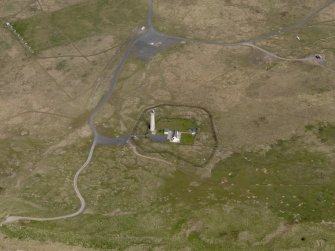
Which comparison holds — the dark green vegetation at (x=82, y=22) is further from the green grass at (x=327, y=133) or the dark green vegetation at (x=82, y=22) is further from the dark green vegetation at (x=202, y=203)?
the green grass at (x=327, y=133)

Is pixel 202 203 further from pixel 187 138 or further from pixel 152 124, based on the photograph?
pixel 152 124

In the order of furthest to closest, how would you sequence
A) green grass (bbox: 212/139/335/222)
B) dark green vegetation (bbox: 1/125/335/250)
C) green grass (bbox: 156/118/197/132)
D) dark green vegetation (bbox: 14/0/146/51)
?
1. dark green vegetation (bbox: 14/0/146/51)
2. green grass (bbox: 156/118/197/132)
3. green grass (bbox: 212/139/335/222)
4. dark green vegetation (bbox: 1/125/335/250)

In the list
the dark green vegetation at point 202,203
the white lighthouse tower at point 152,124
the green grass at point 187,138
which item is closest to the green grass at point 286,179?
the dark green vegetation at point 202,203

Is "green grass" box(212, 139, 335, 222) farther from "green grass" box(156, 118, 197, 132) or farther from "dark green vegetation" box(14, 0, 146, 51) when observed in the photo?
"dark green vegetation" box(14, 0, 146, 51)

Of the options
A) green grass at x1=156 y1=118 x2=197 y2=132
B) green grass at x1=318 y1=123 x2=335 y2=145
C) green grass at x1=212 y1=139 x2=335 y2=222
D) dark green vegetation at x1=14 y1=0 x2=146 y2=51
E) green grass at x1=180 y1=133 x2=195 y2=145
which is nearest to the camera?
green grass at x1=212 y1=139 x2=335 y2=222

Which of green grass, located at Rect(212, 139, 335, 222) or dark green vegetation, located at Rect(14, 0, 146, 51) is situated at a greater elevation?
dark green vegetation, located at Rect(14, 0, 146, 51)

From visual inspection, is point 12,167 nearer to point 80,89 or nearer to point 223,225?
point 80,89

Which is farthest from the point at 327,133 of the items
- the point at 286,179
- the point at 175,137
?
the point at 175,137

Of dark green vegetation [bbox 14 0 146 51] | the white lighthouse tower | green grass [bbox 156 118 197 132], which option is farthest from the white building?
dark green vegetation [bbox 14 0 146 51]

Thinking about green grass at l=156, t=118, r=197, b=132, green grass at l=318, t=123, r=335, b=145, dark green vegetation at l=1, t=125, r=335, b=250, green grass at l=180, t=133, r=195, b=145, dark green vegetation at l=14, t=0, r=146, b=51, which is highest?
dark green vegetation at l=14, t=0, r=146, b=51

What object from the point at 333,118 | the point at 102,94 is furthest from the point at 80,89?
the point at 333,118
